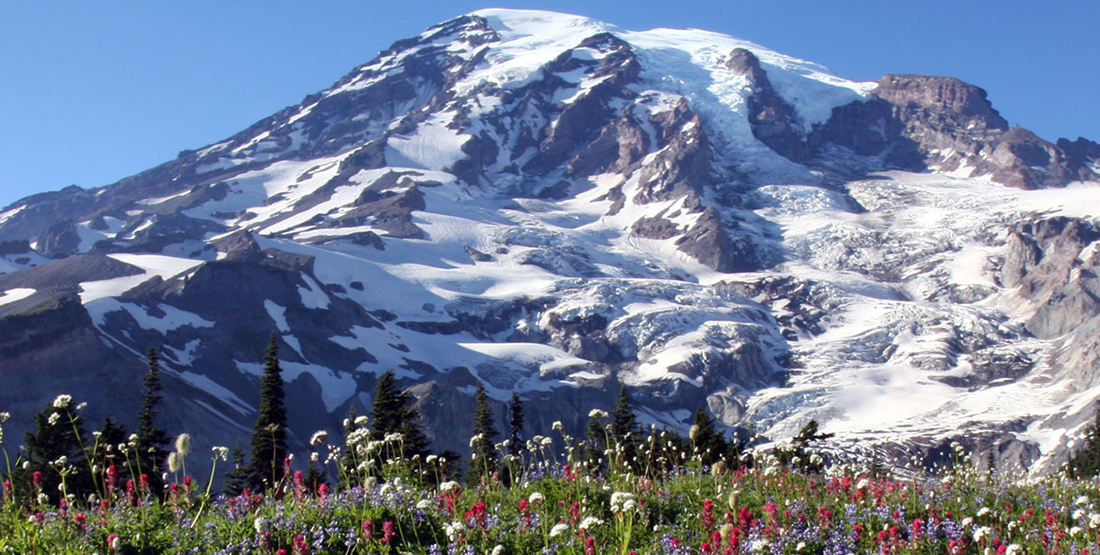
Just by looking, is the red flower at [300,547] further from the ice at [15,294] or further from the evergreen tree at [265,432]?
the ice at [15,294]

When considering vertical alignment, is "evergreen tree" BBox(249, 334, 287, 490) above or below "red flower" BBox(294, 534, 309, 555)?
below

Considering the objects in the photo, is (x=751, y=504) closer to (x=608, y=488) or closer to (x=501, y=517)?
(x=608, y=488)

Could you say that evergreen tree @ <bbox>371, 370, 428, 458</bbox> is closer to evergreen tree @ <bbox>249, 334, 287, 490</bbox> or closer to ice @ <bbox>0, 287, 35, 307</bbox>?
evergreen tree @ <bbox>249, 334, 287, 490</bbox>

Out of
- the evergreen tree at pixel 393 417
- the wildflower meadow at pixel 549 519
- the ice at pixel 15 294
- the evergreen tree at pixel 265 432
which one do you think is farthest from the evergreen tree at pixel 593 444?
the ice at pixel 15 294

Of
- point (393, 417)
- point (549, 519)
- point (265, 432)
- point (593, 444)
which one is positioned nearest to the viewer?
point (549, 519)

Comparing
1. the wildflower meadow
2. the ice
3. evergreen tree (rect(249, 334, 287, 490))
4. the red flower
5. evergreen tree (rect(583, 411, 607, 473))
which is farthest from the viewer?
the ice

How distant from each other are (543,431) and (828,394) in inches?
2532

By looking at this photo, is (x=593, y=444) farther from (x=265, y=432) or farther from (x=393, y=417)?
(x=265, y=432)

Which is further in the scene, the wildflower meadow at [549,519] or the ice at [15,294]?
the ice at [15,294]

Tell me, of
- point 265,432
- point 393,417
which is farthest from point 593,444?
point 265,432

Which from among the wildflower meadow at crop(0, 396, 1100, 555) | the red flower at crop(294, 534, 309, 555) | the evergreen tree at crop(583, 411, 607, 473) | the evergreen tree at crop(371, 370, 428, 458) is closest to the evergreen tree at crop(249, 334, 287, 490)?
the evergreen tree at crop(371, 370, 428, 458)

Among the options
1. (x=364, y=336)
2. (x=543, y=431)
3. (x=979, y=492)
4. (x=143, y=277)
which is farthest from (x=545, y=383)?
(x=979, y=492)

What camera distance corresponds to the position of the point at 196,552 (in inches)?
336

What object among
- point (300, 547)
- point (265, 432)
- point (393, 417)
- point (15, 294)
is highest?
point (15, 294)
